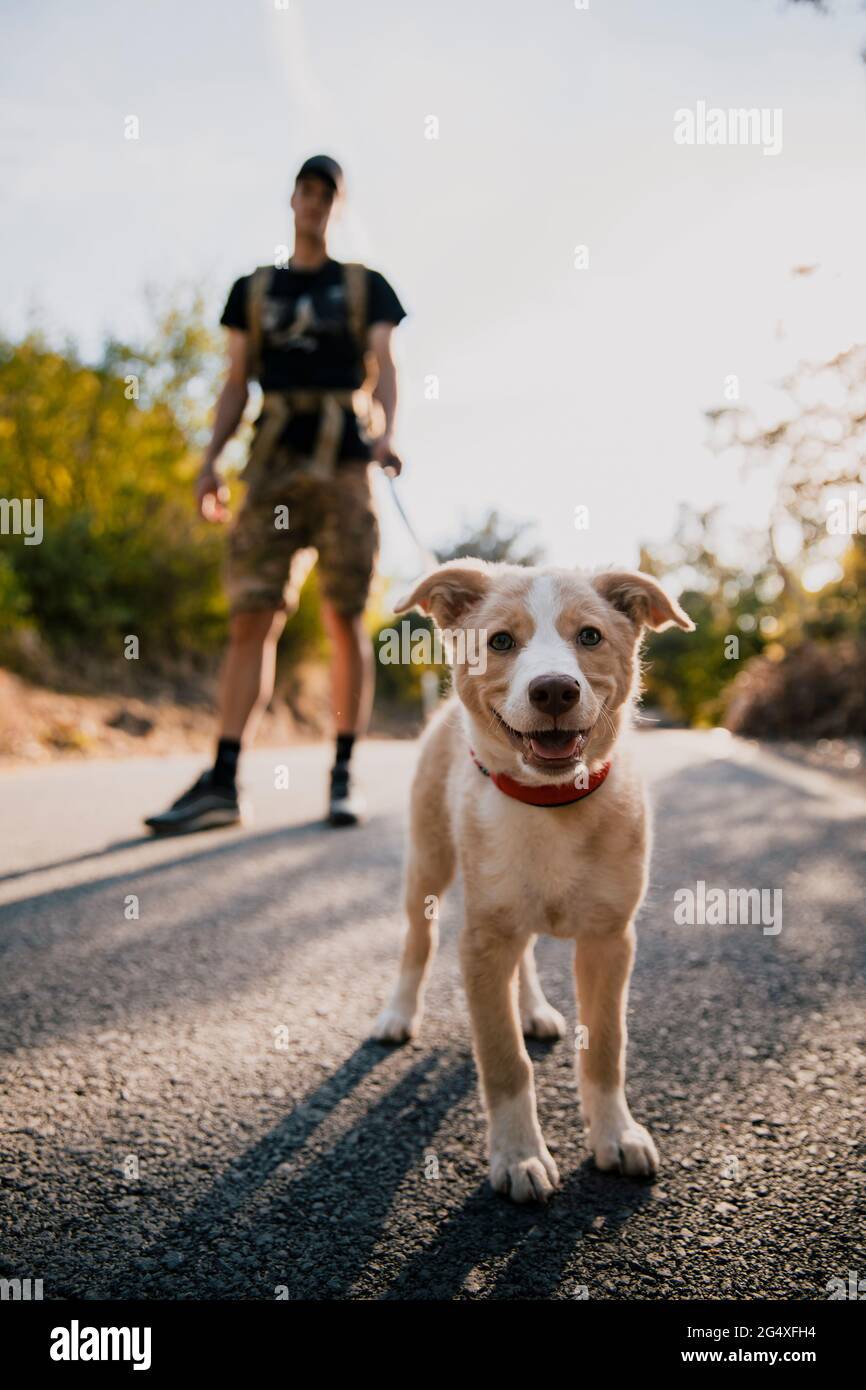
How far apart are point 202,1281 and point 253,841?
3.30m

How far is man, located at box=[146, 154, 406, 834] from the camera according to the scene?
490 cm

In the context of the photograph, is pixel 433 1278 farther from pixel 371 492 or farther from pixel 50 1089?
pixel 371 492

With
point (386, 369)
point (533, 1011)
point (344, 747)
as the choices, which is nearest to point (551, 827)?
point (533, 1011)

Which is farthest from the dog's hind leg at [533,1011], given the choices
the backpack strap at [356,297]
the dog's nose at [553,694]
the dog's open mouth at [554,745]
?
the backpack strap at [356,297]

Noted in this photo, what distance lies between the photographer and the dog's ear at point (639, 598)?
2.29 metres

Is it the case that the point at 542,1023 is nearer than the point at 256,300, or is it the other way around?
the point at 542,1023

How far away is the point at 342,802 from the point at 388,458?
195 cm

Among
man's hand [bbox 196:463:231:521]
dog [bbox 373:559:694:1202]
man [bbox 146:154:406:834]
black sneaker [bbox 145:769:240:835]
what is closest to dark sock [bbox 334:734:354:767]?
man [bbox 146:154:406:834]

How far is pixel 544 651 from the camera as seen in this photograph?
2.05 meters

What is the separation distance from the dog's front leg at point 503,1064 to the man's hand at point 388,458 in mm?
2885

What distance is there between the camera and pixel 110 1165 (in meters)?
1.84

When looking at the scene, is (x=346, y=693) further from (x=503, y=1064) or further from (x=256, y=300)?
(x=503, y=1064)

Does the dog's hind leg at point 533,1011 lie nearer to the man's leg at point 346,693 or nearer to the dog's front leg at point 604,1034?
the dog's front leg at point 604,1034

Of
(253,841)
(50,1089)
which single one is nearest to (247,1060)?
(50,1089)
